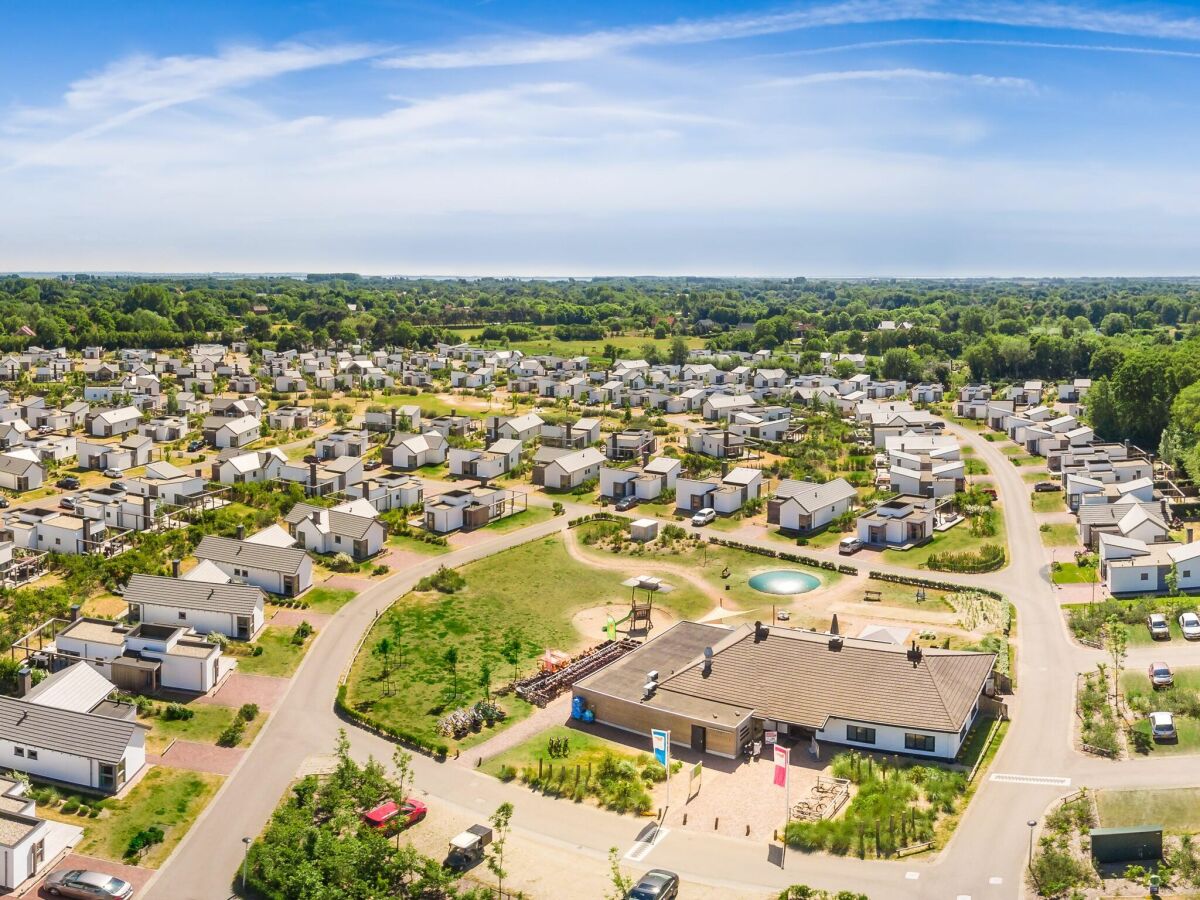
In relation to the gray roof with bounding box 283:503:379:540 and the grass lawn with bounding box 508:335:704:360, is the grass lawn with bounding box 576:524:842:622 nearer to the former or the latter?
the gray roof with bounding box 283:503:379:540

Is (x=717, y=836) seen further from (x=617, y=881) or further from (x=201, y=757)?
(x=201, y=757)

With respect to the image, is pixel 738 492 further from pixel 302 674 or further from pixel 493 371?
pixel 493 371

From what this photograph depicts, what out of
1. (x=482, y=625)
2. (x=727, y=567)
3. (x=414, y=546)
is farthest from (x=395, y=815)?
(x=414, y=546)

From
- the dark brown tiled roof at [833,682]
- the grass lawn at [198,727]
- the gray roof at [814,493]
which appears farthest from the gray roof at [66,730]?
the gray roof at [814,493]

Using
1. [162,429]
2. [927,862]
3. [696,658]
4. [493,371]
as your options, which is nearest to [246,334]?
[493,371]

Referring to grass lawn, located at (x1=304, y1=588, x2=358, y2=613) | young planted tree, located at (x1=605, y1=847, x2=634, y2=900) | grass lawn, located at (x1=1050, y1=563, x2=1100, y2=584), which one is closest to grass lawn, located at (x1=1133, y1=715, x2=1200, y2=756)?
grass lawn, located at (x1=1050, y1=563, x2=1100, y2=584)

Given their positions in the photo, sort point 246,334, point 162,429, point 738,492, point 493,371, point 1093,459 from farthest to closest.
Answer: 1. point 246,334
2. point 493,371
3. point 162,429
4. point 1093,459
5. point 738,492
